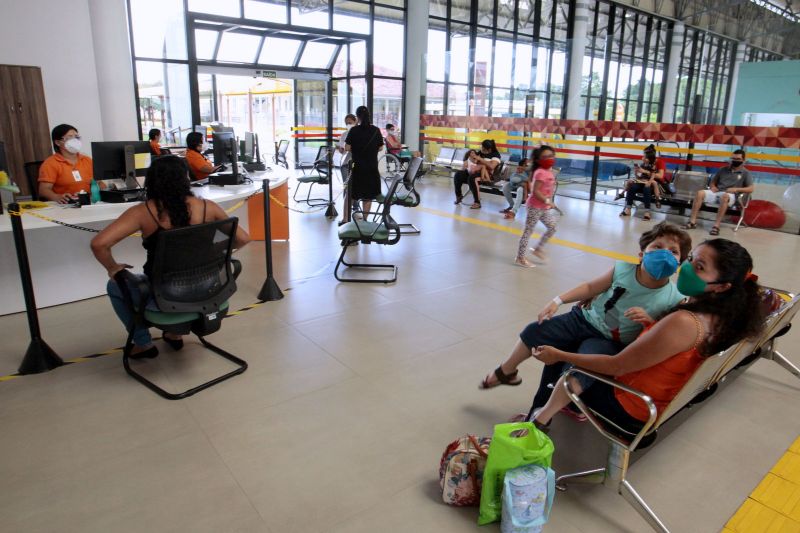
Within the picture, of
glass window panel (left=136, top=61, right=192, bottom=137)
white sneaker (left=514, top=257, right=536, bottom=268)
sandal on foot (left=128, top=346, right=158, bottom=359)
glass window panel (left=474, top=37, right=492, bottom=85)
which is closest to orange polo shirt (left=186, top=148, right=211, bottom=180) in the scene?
sandal on foot (left=128, top=346, right=158, bottom=359)

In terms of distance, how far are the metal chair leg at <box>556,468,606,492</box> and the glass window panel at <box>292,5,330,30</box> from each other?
10988mm

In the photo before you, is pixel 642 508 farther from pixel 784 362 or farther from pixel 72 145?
pixel 72 145

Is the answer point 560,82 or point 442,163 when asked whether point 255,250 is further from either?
point 560,82

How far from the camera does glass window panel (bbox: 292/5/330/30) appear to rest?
11078 mm

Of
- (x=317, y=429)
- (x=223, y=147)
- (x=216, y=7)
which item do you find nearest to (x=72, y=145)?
(x=223, y=147)

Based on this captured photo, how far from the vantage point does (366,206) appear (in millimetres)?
6613

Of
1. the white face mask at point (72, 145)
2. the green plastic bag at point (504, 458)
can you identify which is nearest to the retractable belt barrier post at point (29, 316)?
the white face mask at point (72, 145)

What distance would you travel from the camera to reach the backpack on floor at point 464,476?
2035 millimetres

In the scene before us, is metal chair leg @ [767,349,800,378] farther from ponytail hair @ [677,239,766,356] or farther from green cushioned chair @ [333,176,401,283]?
green cushioned chair @ [333,176,401,283]

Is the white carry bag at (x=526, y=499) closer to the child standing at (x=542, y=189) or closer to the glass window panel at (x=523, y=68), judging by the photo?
the child standing at (x=542, y=189)

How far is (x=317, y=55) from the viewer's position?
12.0 meters

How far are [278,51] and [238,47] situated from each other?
97 cm

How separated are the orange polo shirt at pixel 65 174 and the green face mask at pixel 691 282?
4237mm

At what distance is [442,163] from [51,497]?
400 inches
